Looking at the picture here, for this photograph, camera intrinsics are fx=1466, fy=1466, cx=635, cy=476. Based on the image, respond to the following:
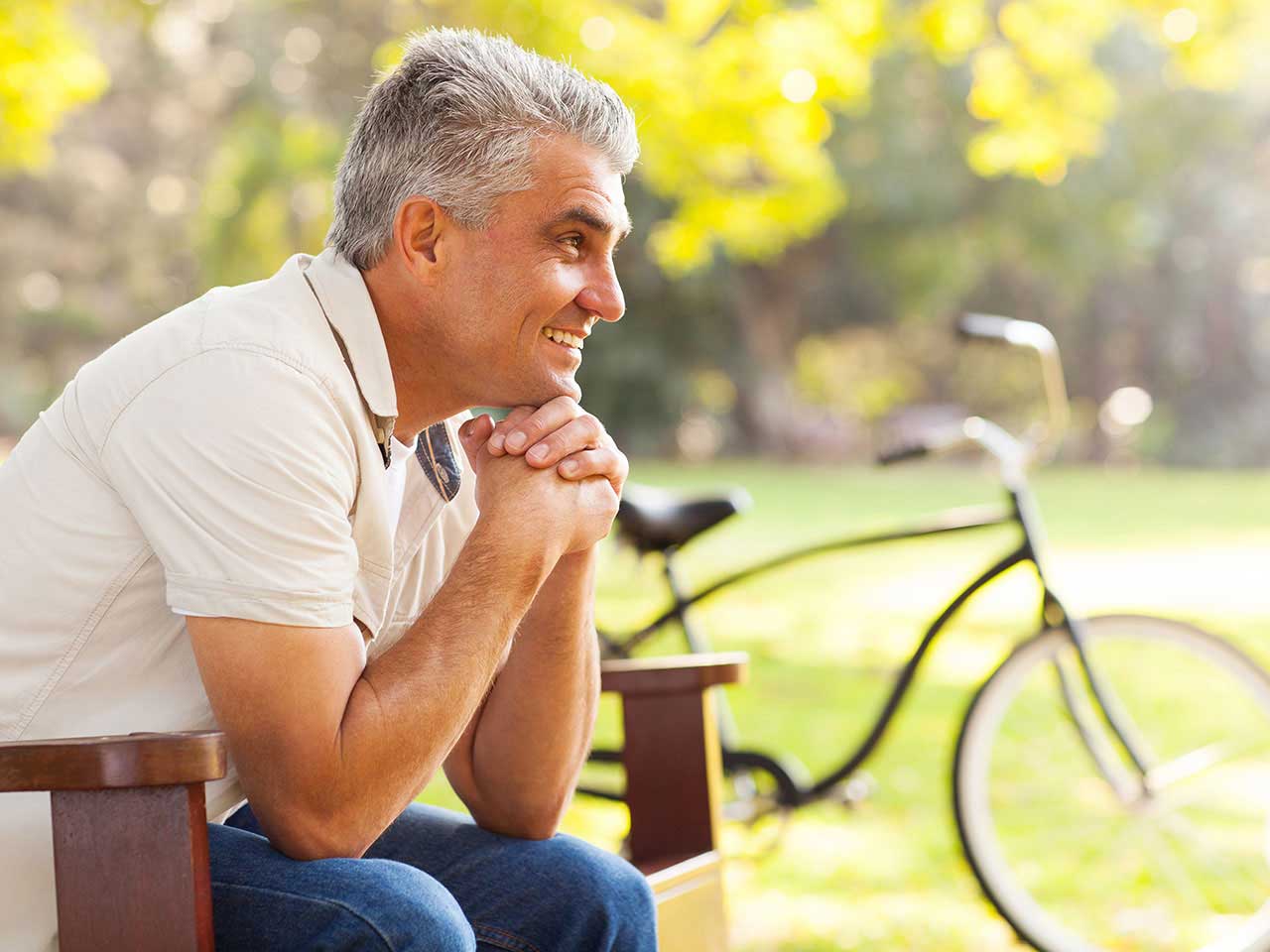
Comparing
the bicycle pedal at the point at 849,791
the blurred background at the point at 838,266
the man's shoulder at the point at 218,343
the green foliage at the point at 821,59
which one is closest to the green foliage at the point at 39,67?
the blurred background at the point at 838,266

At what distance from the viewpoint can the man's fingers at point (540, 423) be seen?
1849mm

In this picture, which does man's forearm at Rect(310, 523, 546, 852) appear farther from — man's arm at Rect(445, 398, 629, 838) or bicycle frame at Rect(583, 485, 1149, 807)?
bicycle frame at Rect(583, 485, 1149, 807)

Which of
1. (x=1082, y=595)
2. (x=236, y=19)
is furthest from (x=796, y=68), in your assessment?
(x=236, y=19)

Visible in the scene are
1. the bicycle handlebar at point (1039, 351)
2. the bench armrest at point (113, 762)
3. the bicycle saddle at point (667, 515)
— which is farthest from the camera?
the bicycle saddle at point (667, 515)

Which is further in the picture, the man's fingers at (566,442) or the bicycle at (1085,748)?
the bicycle at (1085,748)

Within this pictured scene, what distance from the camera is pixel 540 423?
1.86m

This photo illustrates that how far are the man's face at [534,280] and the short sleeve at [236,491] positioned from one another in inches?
13.4

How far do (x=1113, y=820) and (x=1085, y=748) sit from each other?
574 millimetres

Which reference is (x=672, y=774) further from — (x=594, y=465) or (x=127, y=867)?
(x=127, y=867)

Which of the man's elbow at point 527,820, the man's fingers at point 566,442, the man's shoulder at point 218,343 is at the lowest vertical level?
the man's elbow at point 527,820

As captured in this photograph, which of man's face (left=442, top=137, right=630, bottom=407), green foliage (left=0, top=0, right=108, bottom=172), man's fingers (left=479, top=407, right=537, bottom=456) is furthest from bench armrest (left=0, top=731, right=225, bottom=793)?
green foliage (left=0, top=0, right=108, bottom=172)

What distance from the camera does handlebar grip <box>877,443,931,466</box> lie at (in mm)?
3520

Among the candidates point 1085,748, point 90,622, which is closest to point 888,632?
point 1085,748

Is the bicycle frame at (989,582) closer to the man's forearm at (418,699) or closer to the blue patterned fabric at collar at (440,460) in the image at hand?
the blue patterned fabric at collar at (440,460)
